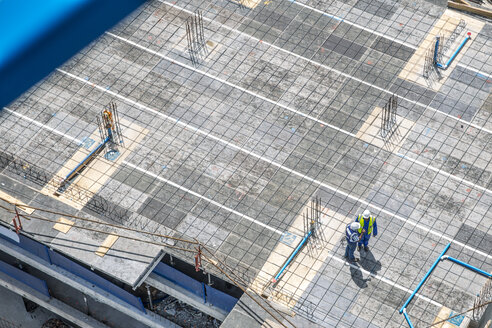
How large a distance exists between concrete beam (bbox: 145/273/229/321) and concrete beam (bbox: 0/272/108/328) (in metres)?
6.33

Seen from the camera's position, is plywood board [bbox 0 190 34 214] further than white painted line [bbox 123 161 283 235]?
No

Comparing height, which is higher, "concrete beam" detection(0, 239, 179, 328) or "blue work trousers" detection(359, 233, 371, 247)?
"blue work trousers" detection(359, 233, 371, 247)

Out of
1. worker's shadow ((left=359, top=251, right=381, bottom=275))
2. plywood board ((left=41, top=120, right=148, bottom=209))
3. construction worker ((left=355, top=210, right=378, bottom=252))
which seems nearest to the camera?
construction worker ((left=355, top=210, right=378, bottom=252))

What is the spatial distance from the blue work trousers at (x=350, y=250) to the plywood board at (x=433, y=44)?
536 inches

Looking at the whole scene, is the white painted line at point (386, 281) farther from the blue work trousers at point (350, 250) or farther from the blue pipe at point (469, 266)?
the blue pipe at point (469, 266)

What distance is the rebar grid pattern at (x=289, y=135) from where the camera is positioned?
49125 mm

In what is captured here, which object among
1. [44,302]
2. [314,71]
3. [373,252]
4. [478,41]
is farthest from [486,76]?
[44,302]

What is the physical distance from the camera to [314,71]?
190ft

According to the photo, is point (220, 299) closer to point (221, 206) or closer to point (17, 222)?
point (221, 206)

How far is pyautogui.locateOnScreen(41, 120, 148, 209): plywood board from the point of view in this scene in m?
51.2

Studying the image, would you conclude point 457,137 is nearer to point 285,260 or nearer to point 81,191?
point 285,260

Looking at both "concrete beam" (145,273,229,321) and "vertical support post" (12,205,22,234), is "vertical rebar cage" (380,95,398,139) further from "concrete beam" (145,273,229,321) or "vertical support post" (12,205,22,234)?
"vertical support post" (12,205,22,234)

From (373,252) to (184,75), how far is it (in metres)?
16.3

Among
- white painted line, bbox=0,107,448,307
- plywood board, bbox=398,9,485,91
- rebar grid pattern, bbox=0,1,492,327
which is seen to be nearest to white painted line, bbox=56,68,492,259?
rebar grid pattern, bbox=0,1,492,327
